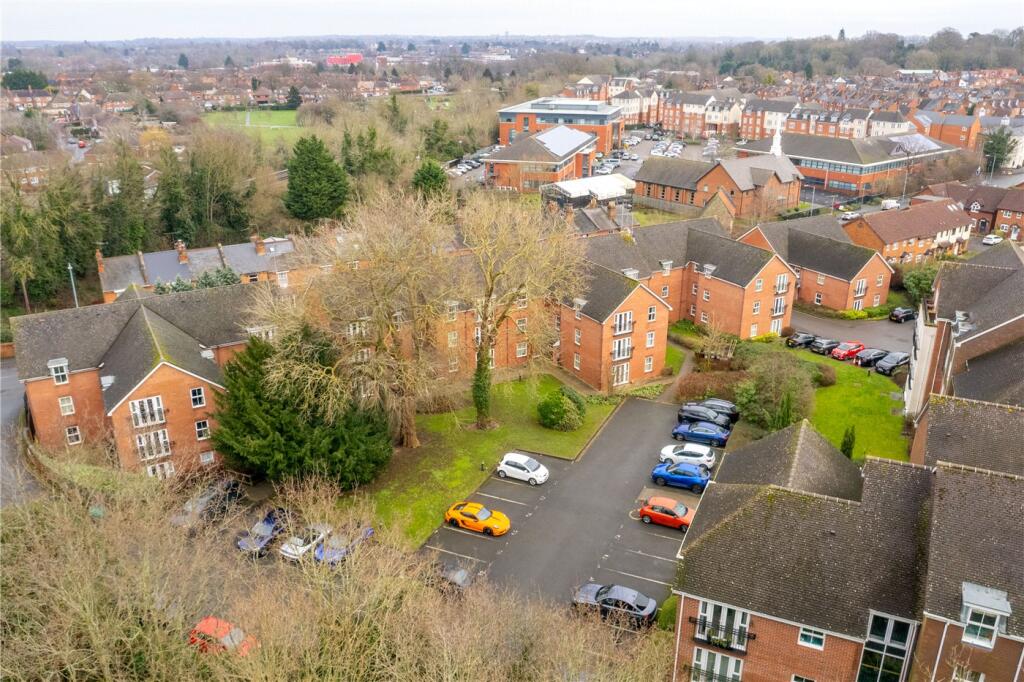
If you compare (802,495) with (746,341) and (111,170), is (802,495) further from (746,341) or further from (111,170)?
(111,170)

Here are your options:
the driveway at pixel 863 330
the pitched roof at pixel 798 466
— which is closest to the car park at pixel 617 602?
the pitched roof at pixel 798 466

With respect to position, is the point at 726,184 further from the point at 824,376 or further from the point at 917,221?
Answer: the point at 824,376

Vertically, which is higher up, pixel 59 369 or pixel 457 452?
pixel 59 369

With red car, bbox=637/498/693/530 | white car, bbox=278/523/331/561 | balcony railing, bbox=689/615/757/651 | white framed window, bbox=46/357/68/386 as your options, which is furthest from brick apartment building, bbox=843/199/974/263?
white framed window, bbox=46/357/68/386

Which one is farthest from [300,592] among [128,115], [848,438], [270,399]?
[128,115]

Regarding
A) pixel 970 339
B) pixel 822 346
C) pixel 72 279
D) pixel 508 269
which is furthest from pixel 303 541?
pixel 72 279

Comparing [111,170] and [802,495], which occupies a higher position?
[111,170]
